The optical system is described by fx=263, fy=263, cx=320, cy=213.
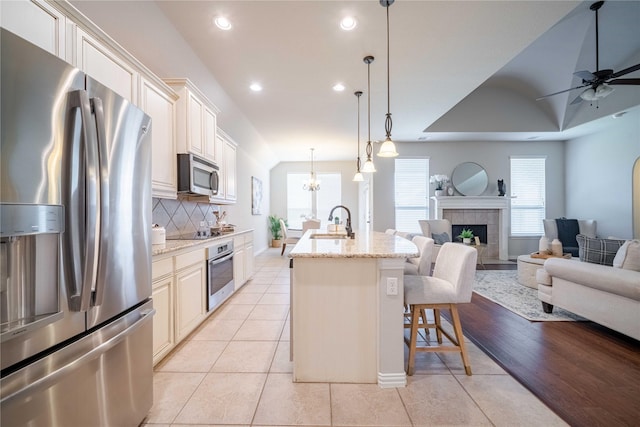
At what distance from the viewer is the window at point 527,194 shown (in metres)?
6.26

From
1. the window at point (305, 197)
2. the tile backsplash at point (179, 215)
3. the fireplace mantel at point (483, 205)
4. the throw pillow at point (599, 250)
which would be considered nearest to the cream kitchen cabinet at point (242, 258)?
the tile backsplash at point (179, 215)

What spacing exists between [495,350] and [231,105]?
4.30 m

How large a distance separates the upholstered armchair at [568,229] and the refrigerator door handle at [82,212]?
7032 millimetres

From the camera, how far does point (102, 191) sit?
107cm

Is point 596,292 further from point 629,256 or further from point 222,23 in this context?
point 222,23

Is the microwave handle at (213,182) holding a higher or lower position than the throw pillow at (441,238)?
higher

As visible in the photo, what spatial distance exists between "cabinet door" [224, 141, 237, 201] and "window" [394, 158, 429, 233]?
3.91 meters

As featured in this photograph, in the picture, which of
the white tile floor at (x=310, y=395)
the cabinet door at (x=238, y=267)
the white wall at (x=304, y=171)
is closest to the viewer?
the white tile floor at (x=310, y=395)

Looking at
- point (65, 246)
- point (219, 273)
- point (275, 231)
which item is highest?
point (65, 246)

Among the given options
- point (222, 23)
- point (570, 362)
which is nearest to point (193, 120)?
point (222, 23)

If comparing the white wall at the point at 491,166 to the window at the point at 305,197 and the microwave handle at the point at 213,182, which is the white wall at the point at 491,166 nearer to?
the window at the point at 305,197

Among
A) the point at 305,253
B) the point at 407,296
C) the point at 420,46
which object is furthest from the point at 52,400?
the point at 420,46

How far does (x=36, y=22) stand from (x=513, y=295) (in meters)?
4.92

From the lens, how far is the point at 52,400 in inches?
35.6
